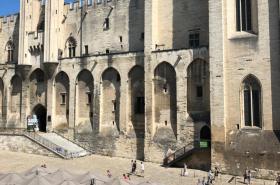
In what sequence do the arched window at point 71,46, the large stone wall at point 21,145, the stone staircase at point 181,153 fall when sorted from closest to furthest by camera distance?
1. the stone staircase at point 181,153
2. the large stone wall at point 21,145
3. the arched window at point 71,46

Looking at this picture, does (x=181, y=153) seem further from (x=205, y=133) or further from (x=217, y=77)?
(x=217, y=77)

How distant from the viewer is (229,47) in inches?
1145

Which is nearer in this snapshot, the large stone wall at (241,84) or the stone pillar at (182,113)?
the large stone wall at (241,84)

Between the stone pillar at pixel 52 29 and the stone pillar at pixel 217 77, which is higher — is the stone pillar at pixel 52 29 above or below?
above

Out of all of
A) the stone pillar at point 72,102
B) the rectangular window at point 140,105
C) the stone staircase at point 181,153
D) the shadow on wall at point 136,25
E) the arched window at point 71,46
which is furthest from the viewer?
the arched window at point 71,46

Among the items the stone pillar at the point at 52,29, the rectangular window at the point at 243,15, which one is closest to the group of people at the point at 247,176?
the rectangular window at the point at 243,15

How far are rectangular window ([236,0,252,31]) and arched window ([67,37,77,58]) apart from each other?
18.0 m

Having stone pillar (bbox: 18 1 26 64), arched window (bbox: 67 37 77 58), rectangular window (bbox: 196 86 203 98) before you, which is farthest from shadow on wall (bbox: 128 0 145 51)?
stone pillar (bbox: 18 1 26 64)

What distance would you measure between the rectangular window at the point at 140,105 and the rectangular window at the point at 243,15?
10.3m

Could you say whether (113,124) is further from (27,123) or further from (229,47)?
(229,47)

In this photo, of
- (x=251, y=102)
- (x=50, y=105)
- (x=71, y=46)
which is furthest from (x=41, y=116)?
(x=251, y=102)

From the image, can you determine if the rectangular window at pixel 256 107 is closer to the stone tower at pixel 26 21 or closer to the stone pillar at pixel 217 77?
the stone pillar at pixel 217 77

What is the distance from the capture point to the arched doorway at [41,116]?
4191cm

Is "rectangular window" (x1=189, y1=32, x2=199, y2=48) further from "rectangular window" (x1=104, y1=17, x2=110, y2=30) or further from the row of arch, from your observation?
"rectangular window" (x1=104, y1=17, x2=110, y2=30)
